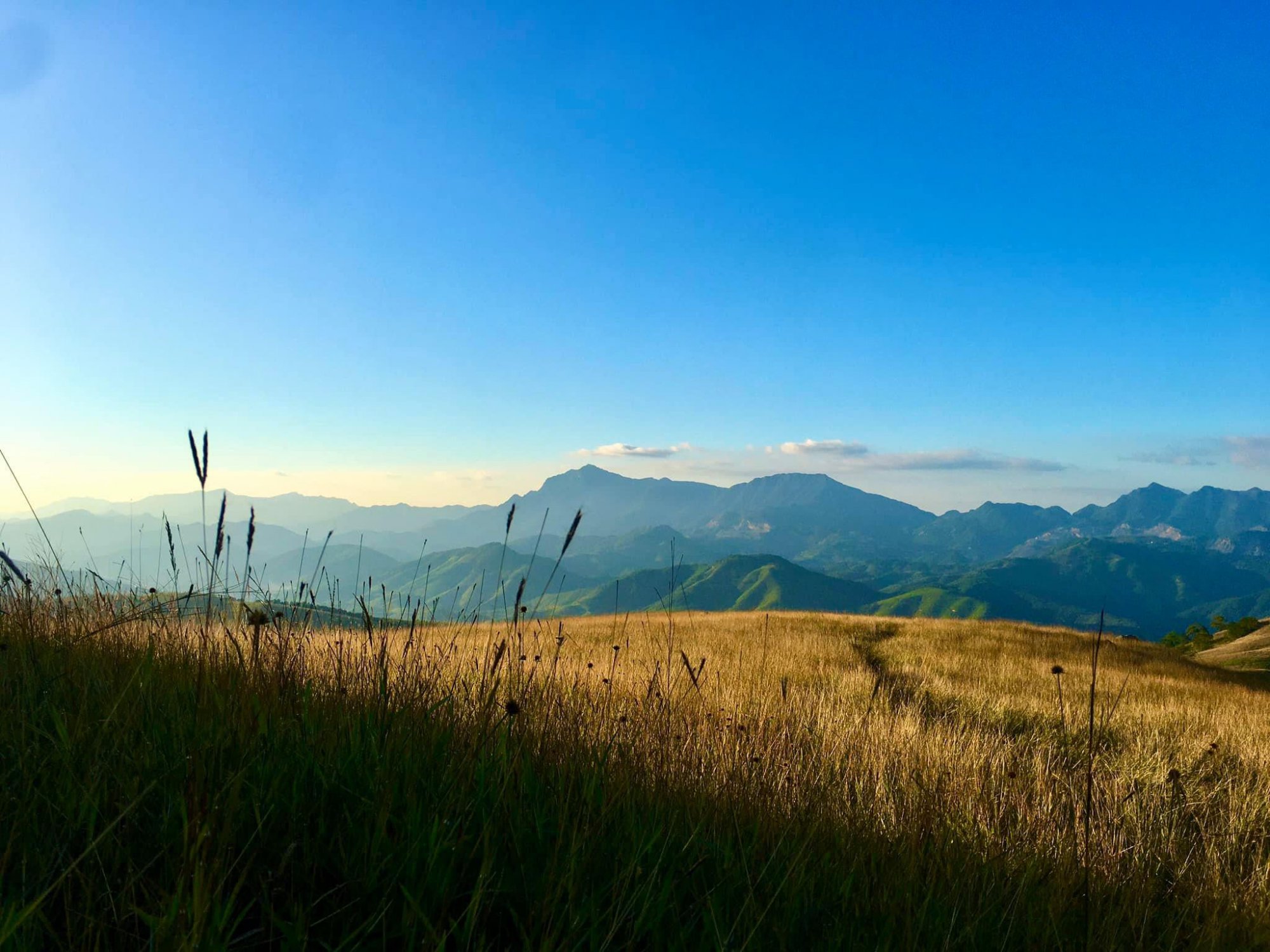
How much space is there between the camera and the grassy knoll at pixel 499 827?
170 cm

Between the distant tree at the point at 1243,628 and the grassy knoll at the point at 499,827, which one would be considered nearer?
the grassy knoll at the point at 499,827

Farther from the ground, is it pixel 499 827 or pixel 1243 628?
pixel 499 827

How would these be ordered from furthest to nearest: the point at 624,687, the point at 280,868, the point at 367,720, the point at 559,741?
the point at 624,687 → the point at 559,741 → the point at 367,720 → the point at 280,868

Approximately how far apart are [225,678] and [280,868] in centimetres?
194

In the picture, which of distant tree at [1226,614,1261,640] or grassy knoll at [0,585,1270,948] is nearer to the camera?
grassy knoll at [0,585,1270,948]

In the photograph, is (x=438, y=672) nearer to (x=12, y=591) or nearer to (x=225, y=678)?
(x=225, y=678)

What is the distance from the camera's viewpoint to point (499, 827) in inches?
Result: 85.5

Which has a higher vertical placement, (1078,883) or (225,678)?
(225,678)

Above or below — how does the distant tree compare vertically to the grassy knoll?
below

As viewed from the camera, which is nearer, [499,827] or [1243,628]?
[499,827]

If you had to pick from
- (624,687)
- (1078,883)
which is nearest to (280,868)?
(1078,883)

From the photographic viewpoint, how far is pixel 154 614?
5688 millimetres

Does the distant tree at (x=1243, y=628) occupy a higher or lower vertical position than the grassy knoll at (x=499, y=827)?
lower

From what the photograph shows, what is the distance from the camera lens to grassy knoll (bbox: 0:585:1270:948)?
1.70m
